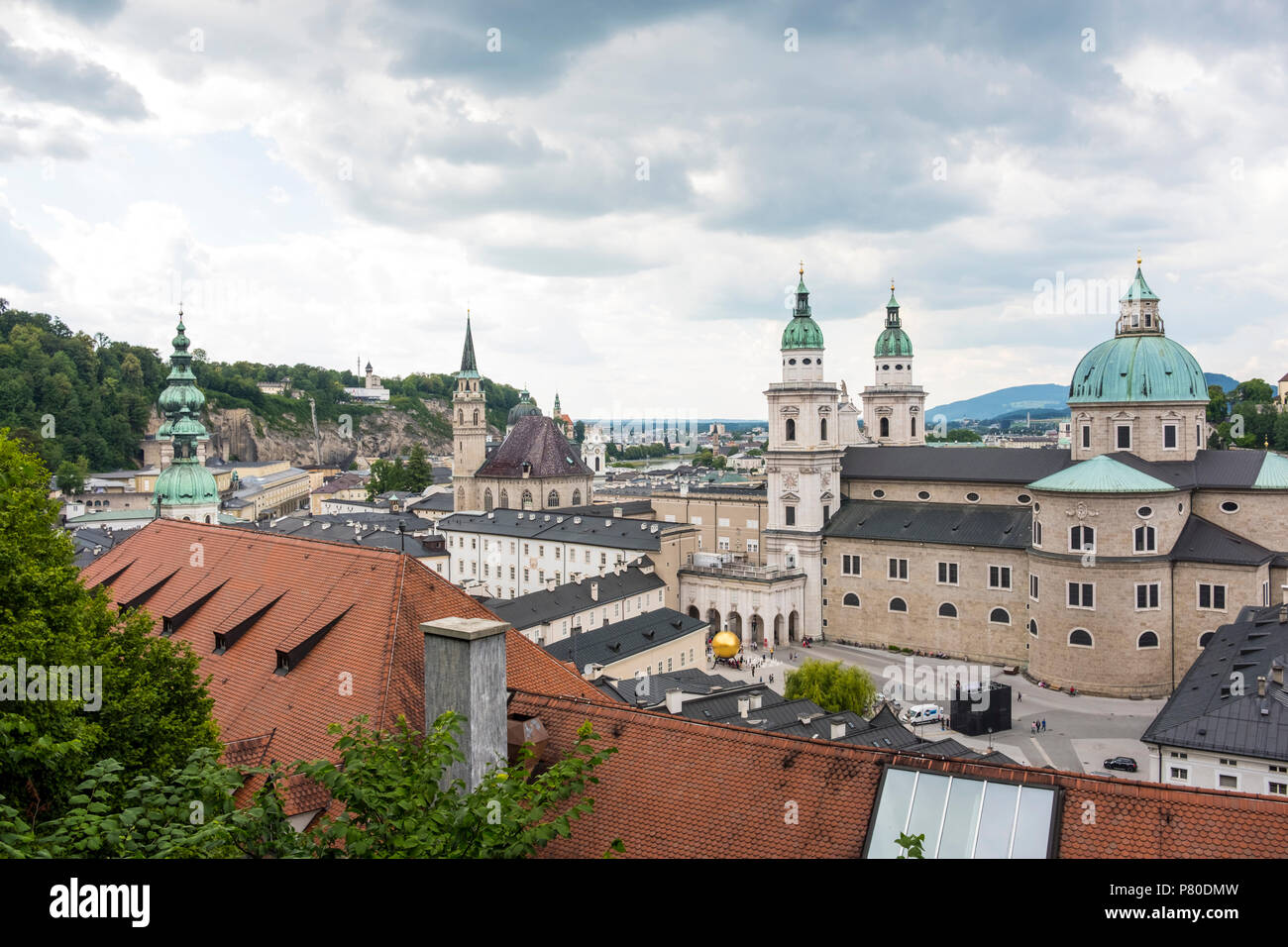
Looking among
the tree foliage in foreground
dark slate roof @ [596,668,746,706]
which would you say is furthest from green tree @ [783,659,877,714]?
the tree foliage in foreground

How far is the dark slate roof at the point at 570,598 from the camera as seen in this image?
4878cm

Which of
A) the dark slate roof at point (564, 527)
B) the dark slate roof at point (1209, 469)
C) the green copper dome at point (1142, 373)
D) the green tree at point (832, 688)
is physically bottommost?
the green tree at point (832, 688)

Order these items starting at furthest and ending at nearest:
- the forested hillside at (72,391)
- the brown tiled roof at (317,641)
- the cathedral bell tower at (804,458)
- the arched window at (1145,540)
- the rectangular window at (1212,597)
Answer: the forested hillside at (72,391) → the cathedral bell tower at (804,458) → the arched window at (1145,540) → the rectangular window at (1212,597) → the brown tiled roof at (317,641)

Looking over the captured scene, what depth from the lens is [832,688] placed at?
38062 millimetres

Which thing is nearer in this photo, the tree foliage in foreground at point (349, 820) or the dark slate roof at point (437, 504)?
the tree foliage in foreground at point (349, 820)

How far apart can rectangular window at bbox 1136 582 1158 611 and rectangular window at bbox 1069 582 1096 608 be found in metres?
2.00

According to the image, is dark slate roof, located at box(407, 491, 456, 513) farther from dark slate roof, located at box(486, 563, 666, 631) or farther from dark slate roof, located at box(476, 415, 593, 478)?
dark slate roof, located at box(486, 563, 666, 631)

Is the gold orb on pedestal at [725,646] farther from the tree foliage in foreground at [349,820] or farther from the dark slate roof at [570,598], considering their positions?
the tree foliage in foreground at [349,820]

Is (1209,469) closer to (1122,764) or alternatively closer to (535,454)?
(1122,764)

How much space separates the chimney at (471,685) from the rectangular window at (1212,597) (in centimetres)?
4589

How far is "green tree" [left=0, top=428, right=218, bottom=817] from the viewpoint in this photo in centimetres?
1205

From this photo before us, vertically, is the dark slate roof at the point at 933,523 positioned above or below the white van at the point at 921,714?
above

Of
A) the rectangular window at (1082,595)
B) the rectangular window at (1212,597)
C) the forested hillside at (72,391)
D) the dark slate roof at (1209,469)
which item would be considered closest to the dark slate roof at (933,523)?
the rectangular window at (1082,595)
